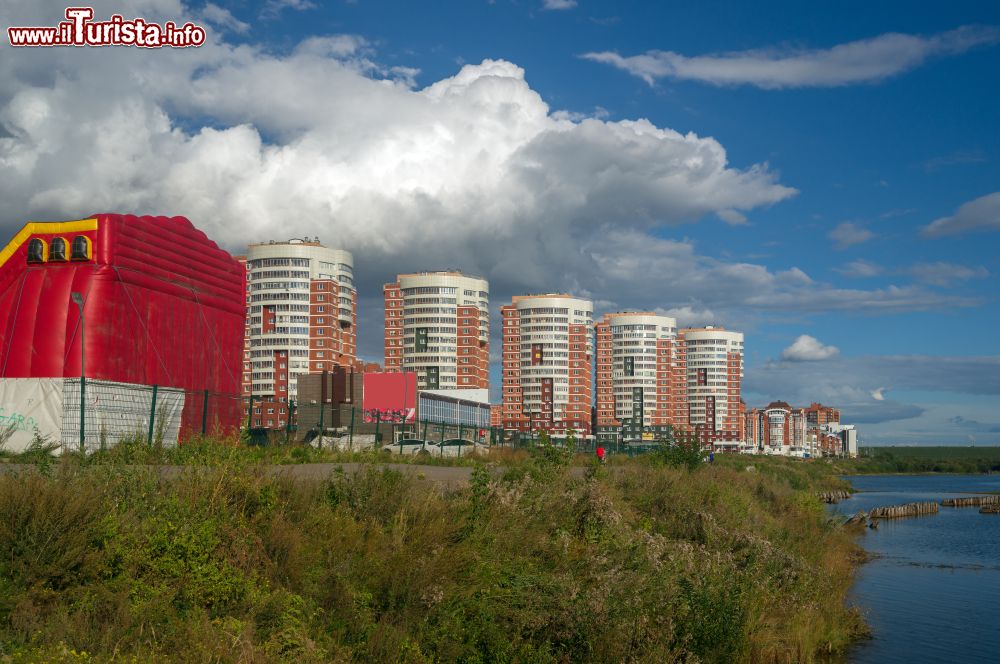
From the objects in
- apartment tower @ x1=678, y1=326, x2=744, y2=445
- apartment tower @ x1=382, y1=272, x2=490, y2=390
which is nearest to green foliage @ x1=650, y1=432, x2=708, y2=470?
apartment tower @ x1=382, y1=272, x2=490, y2=390

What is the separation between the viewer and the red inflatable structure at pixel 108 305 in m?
26.8

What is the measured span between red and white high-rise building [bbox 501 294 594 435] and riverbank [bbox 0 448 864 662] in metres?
130

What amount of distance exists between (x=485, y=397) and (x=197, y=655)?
117m

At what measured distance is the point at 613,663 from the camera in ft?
36.6

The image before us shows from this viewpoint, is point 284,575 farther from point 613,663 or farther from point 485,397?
point 485,397

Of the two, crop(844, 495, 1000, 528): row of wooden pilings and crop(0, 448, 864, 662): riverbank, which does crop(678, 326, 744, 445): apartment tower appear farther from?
crop(0, 448, 864, 662): riverbank

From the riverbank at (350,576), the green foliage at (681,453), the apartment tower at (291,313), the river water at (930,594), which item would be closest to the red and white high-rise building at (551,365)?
the apartment tower at (291,313)

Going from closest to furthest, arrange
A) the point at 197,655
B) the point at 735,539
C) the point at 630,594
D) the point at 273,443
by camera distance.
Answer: the point at 197,655 → the point at 630,594 → the point at 735,539 → the point at 273,443

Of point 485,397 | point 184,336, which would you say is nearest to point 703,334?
point 485,397

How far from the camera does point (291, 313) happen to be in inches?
4636

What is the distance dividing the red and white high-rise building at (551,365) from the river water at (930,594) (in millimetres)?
101663

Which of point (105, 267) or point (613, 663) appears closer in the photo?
point (613, 663)

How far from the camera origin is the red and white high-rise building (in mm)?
146500

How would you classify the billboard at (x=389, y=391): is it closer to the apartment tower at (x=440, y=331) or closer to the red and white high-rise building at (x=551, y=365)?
the apartment tower at (x=440, y=331)
